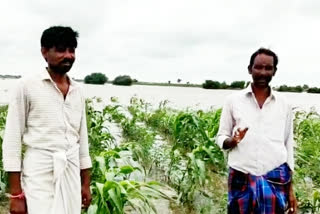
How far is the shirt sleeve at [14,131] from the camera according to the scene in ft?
6.47

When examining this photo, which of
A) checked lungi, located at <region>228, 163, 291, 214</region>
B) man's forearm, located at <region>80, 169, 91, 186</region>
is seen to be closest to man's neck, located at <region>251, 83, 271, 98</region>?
checked lungi, located at <region>228, 163, 291, 214</region>

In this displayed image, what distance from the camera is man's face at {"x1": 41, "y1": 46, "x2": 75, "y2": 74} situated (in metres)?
2.05

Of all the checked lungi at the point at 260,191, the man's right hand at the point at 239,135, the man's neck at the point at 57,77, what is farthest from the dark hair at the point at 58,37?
the checked lungi at the point at 260,191

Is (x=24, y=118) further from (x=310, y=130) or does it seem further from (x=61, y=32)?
(x=310, y=130)

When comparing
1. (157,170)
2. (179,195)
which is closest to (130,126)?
(157,170)

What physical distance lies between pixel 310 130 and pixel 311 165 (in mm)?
2046

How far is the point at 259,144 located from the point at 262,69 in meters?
0.36

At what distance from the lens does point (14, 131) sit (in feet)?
6.52

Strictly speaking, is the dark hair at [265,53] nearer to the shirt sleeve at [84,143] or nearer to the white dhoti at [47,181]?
the shirt sleeve at [84,143]

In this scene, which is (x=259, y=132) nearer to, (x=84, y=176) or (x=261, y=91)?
(x=261, y=91)

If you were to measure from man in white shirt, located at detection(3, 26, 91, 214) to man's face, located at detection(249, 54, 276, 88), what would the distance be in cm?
87

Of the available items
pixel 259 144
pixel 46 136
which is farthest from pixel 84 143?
pixel 259 144

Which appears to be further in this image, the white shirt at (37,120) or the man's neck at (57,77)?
the man's neck at (57,77)

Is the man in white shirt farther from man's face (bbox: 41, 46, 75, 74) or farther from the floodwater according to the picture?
the floodwater
